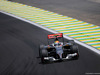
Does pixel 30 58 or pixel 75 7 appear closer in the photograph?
pixel 30 58

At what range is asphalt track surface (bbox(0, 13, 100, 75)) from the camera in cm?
1338

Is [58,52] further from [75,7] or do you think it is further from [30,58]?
[75,7]

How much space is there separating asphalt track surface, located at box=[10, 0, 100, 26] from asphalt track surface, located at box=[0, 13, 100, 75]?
6538 mm

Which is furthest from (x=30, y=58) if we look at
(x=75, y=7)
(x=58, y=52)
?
(x=75, y=7)

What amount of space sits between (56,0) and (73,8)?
229 inches

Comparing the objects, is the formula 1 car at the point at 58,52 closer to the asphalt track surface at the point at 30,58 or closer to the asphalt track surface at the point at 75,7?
the asphalt track surface at the point at 30,58

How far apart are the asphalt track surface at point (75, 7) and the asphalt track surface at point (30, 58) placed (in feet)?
21.5

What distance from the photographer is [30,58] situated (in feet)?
50.1

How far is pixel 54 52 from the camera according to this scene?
572 inches

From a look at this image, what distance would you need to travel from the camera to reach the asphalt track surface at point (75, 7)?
1011 inches

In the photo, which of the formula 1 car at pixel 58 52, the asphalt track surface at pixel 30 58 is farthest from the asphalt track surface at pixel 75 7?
the formula 1 car at pixel 58 52

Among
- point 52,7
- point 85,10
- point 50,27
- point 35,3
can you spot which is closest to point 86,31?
point 50,27

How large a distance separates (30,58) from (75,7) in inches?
666

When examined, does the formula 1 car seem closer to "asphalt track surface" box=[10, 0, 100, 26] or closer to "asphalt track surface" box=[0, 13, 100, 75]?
"asphalt track surface" box=[0, 13, 100, 75]
